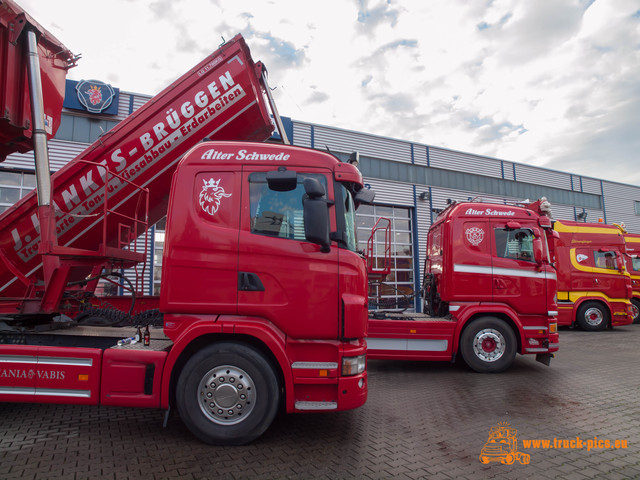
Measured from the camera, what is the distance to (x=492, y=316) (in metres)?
6.87

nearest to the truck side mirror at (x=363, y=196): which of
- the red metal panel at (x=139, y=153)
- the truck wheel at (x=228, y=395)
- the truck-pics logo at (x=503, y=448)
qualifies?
the truck wheel at (x=228, y=395)

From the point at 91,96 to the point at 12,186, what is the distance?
375 cm

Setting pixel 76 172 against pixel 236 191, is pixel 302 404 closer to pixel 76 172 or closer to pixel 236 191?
pixel 236 191

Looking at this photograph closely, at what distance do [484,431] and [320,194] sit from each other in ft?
10.3

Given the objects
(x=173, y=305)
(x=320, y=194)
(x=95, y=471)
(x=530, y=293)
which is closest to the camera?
(x=95, y=471)

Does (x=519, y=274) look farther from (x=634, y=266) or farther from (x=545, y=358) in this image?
(x=634, y=266)

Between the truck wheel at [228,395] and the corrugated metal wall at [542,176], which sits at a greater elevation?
the corrugated metal wall at [542,176]

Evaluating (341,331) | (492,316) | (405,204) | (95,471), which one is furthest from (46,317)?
(405,204)

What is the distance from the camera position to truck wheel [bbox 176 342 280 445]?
11.6 ft

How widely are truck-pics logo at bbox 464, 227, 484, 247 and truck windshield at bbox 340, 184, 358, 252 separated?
362 cm

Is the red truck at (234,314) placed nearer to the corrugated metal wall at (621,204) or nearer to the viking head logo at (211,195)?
the viking head logo at (211,195)

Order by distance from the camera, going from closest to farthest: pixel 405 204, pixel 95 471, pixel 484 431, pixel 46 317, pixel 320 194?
pixel 95 471, pixel 320 194, pixel 484 431, pixel 46 317, pixel 405 204

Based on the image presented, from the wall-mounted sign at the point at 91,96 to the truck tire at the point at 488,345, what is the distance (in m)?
12.8

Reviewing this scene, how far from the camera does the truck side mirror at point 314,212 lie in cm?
350
